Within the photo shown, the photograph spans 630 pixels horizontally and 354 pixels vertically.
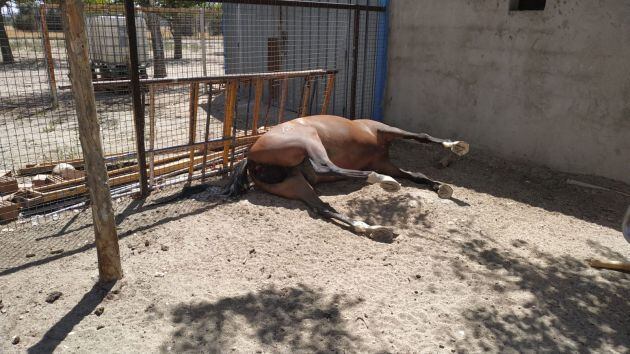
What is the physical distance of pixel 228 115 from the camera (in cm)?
540

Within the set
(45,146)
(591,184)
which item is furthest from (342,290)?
(45,146)

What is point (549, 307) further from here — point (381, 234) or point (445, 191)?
point (445, 191)

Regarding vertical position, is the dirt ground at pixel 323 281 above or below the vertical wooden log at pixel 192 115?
below

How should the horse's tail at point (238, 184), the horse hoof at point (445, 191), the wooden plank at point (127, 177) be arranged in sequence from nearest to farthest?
the wooden plank at point (127, 177), the horse's tail at point (238, 184), the horse hoof at point (445, 191)

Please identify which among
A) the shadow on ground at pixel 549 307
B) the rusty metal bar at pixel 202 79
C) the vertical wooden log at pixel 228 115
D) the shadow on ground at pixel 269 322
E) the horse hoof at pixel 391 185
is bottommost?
the shadow on ground at pixel 549 307

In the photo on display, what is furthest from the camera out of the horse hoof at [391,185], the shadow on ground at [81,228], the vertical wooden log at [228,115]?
the vertical wooden log at [228,115]

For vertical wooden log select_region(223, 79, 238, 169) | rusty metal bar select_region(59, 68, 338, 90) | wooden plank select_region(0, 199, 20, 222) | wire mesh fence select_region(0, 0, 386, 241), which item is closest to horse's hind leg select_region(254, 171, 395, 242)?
vertical wooden log select_region(223, 79, 238, 169)

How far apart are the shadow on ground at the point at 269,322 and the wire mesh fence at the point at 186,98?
7.50 ft

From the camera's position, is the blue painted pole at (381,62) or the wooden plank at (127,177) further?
the blue painted pole at (381,62)

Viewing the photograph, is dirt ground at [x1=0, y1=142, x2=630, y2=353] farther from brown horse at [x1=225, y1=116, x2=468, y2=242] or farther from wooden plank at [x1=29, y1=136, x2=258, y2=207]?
wooden plank at [x1=29, y1=136, x2=258, y2=207]

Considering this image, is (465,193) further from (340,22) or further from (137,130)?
(340,22)

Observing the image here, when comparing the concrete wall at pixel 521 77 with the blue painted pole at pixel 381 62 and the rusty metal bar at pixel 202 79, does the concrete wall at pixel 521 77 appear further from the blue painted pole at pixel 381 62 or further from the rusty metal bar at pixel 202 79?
the rusty metal bar at pixel 202 79

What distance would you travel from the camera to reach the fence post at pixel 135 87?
4.30 meters

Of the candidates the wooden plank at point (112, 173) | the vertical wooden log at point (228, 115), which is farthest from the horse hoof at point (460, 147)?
the wooden plank at point (112, 173)
